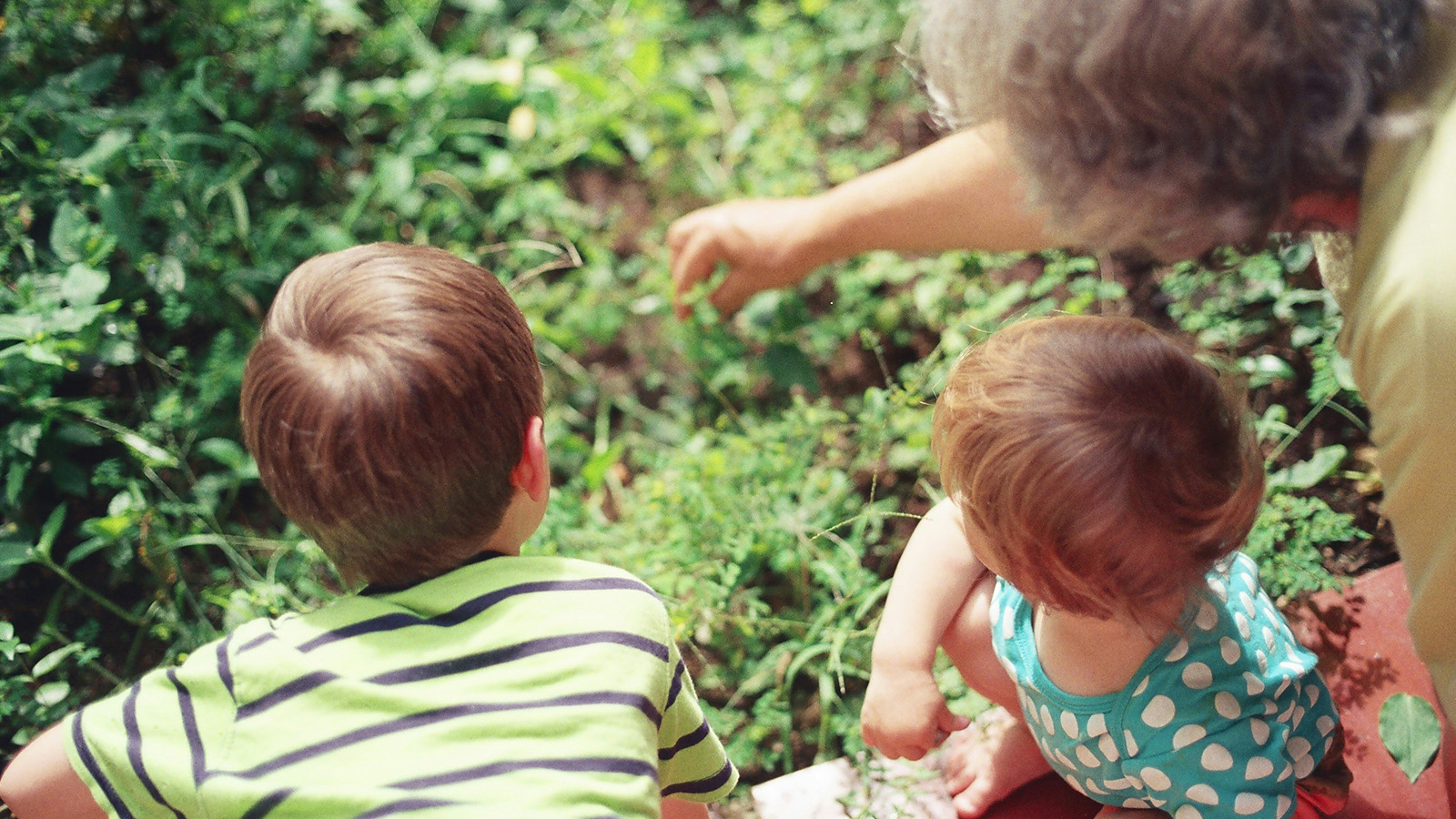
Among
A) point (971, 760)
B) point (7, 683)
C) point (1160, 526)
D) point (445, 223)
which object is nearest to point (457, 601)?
point (1160, 526)

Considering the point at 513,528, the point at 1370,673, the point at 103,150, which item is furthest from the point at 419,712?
the point at 103,150

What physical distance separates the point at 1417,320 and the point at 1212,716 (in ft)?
1.59

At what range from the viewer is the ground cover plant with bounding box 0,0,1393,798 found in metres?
1.62

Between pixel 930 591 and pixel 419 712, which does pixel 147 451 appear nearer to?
pixel 419 712

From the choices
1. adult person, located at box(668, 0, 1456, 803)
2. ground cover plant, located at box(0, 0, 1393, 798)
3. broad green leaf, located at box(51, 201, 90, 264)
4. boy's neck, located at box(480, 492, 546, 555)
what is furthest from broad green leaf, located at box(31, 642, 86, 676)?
adult person, located at box(668, 0, 1456, 803)

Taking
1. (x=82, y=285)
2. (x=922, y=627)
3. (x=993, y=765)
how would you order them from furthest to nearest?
1. (x=82, y=285)
2. (x=993, y=765)
3. (x=922, y=627)

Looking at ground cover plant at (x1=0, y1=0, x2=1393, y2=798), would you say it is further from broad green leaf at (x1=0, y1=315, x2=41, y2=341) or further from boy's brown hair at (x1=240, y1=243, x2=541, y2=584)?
boy's brown hair at (x1=240, y1=243, x2=541, y2=584)

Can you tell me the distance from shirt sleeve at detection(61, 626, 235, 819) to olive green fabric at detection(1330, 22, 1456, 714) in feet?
3.56

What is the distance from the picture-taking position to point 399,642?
3.16ft

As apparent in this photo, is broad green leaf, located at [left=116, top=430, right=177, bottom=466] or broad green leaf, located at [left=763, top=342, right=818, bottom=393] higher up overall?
broad green leaf, located at [left=116, top=430, right=177, bottom=466]

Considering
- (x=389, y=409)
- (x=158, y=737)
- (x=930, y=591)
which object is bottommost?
(x=930, y=591)

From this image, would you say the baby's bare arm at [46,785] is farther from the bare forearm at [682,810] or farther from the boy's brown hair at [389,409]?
the bare forearm at [682,810]

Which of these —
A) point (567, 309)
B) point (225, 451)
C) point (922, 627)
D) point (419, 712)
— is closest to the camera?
point (419, 712)

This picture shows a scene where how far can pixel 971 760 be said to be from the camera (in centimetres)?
143
